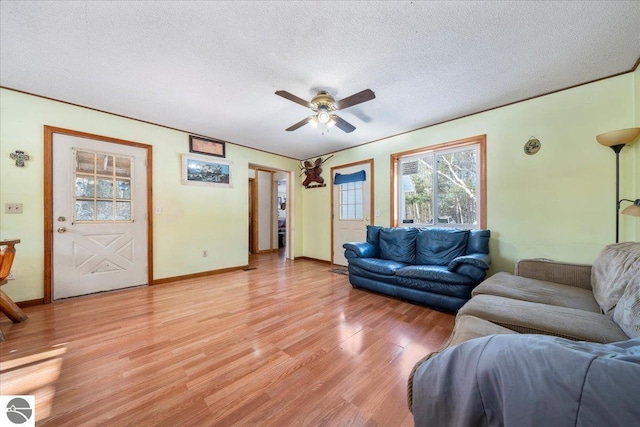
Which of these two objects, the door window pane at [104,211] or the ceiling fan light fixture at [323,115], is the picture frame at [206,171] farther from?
the ceiling fan light fixture at [323,115]

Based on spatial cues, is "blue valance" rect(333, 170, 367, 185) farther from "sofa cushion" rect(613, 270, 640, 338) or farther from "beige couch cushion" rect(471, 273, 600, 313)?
"sofa cushion" rect(613, 270, 640, 338)

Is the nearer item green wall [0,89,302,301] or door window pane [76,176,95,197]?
green wall [0,89,302,301]

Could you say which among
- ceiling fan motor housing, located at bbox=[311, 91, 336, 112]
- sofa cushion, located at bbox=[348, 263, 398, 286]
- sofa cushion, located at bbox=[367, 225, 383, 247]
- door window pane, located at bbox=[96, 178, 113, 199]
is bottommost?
sofa cushion, located at bbox=[348, 263, 398, 286]

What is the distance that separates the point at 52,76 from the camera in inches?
93.5

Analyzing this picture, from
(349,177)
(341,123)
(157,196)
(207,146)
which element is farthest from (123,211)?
(349,177)

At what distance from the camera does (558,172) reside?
8.66ft

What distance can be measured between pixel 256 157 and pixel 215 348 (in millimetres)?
3821

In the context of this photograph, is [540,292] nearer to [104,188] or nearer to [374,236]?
[374,236]

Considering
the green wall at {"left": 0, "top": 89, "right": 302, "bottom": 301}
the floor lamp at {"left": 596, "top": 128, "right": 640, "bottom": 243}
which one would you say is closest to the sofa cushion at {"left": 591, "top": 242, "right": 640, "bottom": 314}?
the floor lamp at {"left": 596, "top": 128, "right": 640, "bottom": 243}

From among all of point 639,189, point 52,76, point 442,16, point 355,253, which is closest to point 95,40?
point 52,76

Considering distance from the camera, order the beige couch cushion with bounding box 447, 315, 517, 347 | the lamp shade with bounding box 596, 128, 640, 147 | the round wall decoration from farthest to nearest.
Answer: the round wall decoration < the lamp shade with bounding box 596, 128, 640, 147 < the beige couch cushion with bounding box 447, 315, 517, 347

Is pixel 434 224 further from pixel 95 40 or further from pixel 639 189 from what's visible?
pixel 95 40

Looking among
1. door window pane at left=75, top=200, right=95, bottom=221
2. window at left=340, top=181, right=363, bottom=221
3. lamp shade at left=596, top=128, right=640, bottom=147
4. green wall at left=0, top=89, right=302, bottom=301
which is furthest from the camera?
window at left=340, top=181, right=363, bottom=221

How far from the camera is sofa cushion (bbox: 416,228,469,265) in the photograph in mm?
2975
